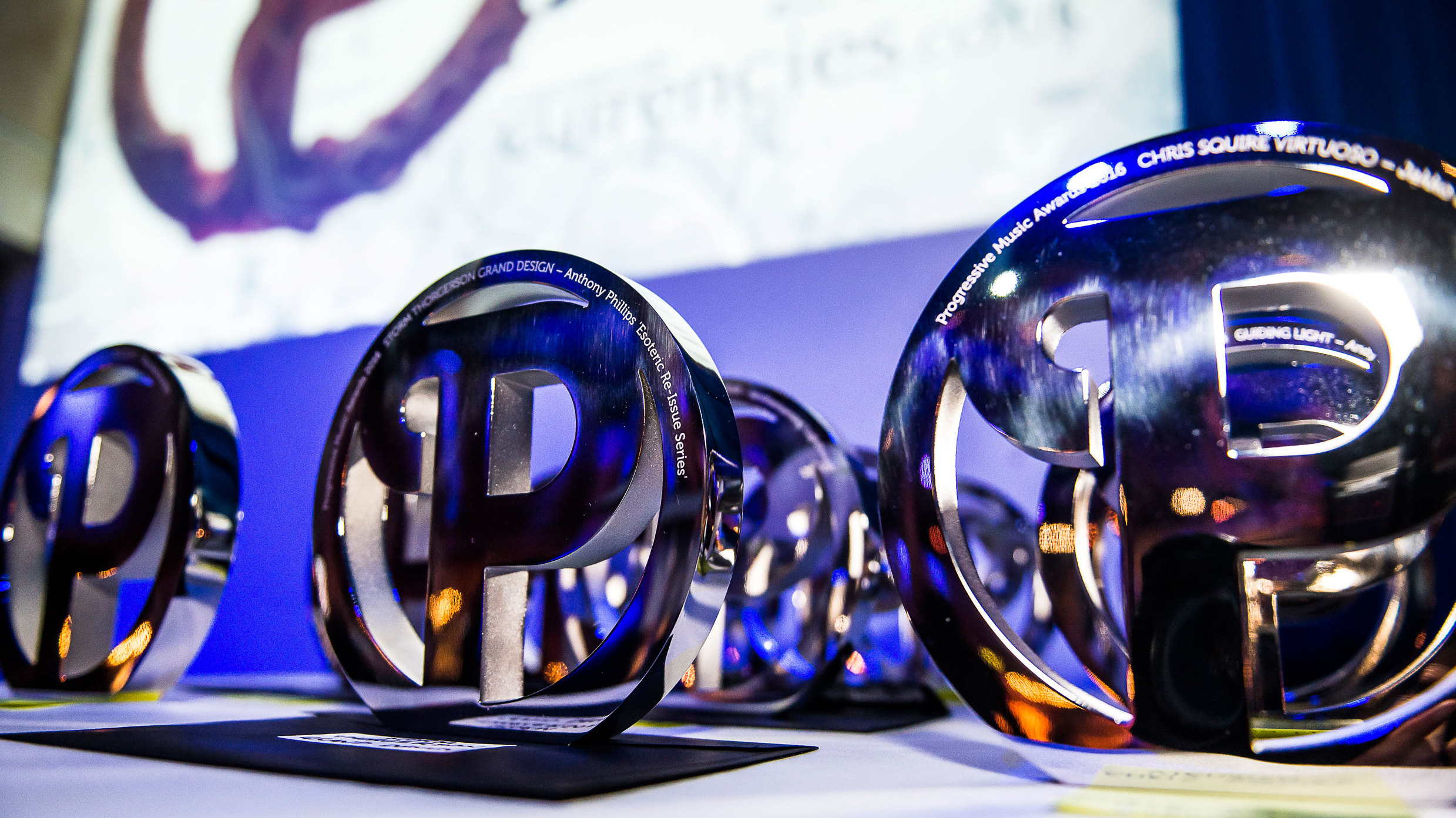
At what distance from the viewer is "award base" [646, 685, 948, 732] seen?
103 cm

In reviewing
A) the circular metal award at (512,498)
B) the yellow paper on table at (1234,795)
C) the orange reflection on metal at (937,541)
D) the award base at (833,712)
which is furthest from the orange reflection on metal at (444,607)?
the yellow paper on table at (1234,795)

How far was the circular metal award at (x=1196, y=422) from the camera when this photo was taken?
653mm

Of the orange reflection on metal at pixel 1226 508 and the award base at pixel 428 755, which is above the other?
the orange reflection on metal at pixel 1226 508

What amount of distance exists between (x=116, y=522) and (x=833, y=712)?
0.96 meters

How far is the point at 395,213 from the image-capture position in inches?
89.4

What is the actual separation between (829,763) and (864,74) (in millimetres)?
1426

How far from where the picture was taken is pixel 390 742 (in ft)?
2.65

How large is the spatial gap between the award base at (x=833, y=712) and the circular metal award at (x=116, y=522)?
0.61 meters

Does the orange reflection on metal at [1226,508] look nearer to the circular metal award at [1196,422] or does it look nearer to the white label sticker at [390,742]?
the circular metal award at [1196,422]

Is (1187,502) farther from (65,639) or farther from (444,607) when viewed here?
(65,639)

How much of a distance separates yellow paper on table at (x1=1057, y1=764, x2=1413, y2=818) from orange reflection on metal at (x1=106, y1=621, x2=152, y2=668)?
109 centimetres

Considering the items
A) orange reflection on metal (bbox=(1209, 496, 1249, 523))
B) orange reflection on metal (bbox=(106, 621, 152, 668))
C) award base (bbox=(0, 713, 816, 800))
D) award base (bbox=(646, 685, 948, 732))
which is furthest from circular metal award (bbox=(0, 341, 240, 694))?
orange reflection on metal (bbox=(1209, 496, 1249, 523))

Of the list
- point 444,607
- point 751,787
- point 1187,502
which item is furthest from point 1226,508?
point 444,607

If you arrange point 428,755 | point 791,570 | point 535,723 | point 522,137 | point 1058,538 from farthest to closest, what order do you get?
point 522,137 < point 791,570 < point 1058,538 < point 535,723 < point 428,755
